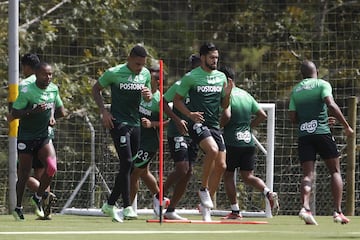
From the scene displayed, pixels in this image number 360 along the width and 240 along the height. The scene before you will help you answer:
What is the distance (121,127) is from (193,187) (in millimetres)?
8129

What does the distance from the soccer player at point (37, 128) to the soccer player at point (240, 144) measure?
7.96 feet

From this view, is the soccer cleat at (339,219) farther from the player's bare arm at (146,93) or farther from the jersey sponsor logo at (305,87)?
the player's bare arm at (146,93)

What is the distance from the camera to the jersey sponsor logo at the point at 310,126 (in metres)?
17.5

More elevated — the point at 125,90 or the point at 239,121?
the point at 125,90

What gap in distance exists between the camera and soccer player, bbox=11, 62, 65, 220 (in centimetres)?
1772

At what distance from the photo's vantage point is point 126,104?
1728 centimetres

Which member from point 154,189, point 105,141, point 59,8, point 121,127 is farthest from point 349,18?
point 121,127

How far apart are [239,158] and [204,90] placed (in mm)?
2225

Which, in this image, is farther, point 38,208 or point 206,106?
point 38,208

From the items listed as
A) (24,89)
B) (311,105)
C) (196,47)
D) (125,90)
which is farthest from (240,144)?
(196,47)

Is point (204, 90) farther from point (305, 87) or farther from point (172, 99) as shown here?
point (305, 87)

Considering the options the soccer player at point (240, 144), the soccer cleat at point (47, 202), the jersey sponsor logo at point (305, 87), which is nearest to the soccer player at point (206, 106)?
the jersey sponsor logo at point (305, 87)

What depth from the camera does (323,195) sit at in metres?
26.4

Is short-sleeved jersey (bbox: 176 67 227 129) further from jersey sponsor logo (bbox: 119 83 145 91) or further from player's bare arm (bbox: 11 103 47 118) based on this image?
player's bare arm (bbox: 11 103 47 118)
